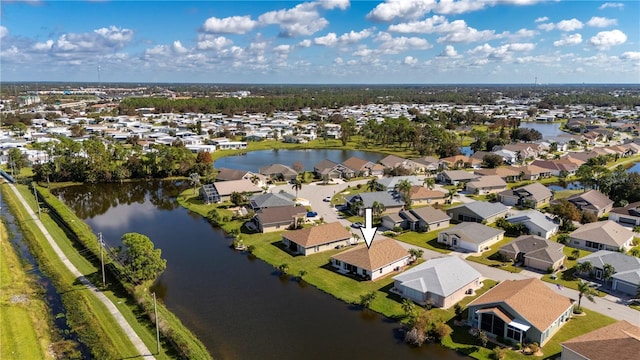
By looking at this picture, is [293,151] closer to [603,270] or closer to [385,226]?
[385,226]

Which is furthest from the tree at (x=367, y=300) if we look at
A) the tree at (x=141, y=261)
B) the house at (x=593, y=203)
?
the house at (x=593, y=203)

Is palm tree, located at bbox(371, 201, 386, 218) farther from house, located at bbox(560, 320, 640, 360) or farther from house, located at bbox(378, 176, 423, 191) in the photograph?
house, located at bbox(560, 320, 640, 360)

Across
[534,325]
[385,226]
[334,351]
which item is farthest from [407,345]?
[385,226]

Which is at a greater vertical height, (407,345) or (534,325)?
(534,325)

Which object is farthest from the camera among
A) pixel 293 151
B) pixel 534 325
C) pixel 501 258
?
pixel 293 151

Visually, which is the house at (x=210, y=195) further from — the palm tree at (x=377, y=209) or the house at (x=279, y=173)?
the palm tree at (x=377, y=209)

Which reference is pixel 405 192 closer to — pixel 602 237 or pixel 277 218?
pixel 277 218

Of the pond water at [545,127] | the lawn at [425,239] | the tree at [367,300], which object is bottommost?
the tree at [367,300]
